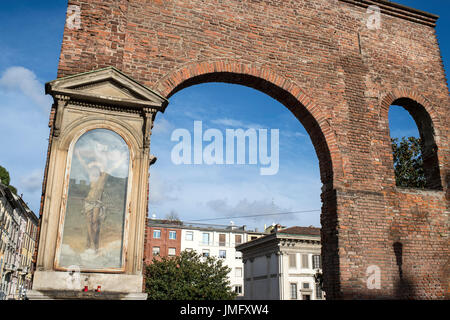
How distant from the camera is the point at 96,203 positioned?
639cm

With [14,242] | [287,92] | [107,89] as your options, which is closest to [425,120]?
[287,92]

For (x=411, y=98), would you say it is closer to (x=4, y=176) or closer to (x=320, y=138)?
(x=320, y=138)

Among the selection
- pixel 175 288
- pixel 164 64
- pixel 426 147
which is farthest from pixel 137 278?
pixel 175 288

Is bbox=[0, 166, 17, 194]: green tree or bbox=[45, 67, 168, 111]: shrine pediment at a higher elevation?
bbox=[0, 166, 17, 194]: green tree

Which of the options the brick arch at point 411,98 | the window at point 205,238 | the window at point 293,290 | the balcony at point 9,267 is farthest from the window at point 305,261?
the balcony at point 9,267

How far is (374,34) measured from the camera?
9953 mm

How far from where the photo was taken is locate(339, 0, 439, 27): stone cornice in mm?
10078

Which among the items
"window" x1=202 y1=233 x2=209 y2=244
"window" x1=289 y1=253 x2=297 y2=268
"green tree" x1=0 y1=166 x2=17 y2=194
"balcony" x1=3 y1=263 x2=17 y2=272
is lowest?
"balcony" x1=3 y1=263 x2=17 y2=272

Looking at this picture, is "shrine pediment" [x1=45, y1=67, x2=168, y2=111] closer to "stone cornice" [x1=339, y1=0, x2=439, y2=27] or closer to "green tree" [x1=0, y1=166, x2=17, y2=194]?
"stone cornice" [x1=339, y1=0, x2=439, y2=27]

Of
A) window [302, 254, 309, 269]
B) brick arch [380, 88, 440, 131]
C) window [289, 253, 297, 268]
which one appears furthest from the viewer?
window [302, 254, 309, 269]

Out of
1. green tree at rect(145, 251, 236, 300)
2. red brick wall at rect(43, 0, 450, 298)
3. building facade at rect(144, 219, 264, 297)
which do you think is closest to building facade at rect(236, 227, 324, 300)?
green tree at rect(145, 251, 236, 300)

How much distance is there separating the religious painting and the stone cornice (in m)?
7.06

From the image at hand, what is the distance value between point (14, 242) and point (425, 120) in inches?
1795

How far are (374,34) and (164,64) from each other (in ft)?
18.0
